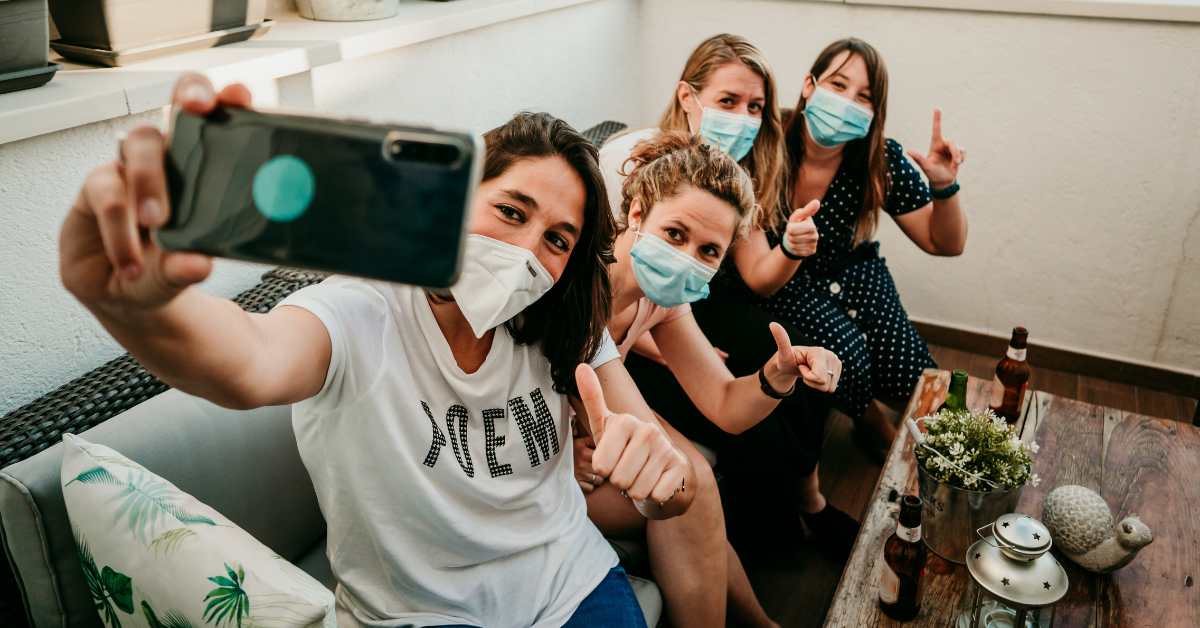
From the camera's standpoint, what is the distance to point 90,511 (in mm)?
869

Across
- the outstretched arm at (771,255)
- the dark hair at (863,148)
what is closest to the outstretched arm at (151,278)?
the outstretched arm at (771,255)

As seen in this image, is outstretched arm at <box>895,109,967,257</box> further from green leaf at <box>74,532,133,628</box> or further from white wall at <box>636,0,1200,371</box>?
green leaf at <box>74,532,133,628</box>

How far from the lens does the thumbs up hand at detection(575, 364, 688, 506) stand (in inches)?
31.1

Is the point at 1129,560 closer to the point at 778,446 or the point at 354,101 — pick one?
the point at 778,446

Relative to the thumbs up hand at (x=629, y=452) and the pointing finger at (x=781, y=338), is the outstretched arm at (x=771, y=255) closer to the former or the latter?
the pointing finger at (x=781, y=338)

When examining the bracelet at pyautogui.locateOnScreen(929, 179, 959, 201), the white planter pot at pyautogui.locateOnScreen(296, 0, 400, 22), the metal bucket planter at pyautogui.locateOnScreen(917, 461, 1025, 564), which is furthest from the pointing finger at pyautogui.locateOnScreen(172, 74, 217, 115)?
the bracelet at pyautogui.locateOnScreen(929, 179, 959, 201)

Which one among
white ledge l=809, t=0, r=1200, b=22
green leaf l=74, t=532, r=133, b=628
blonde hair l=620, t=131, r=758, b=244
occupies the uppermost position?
white ledge l=809, t=0, r=1200, b=22

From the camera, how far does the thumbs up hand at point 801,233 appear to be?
1648 millimetres

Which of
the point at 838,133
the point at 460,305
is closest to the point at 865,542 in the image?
the point at 460,305

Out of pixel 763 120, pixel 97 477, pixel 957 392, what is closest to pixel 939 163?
pixel 763 120

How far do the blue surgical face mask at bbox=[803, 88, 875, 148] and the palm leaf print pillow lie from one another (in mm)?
1651

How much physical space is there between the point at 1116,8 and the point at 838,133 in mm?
1120

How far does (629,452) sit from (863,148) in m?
1.56

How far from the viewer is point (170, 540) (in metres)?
0.84
